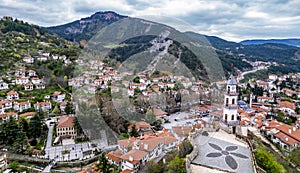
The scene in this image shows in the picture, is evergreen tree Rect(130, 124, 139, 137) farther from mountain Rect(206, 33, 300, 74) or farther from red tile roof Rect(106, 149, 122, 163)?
mountain Rect(206, 33, 300, 74)

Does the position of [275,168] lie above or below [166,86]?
below

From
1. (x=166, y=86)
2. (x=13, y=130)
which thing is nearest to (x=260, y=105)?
(x=166, y=86)

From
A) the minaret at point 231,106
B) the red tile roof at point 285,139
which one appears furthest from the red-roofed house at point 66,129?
the red tile roof at point 285,139

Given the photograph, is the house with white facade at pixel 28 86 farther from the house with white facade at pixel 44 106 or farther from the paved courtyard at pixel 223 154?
the paved courtyard at pixel 223 154

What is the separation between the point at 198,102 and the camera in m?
19.3

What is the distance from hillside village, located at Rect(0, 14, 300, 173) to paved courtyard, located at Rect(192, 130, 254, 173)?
0.04 meters

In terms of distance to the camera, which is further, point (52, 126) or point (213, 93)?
point (213, 93)

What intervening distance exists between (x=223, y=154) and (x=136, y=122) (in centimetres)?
809

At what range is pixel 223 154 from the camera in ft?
17.8

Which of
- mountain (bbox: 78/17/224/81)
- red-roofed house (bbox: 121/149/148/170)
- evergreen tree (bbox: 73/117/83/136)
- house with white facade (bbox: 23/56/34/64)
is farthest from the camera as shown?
house with white facade (bbox: 23/56/34/64)

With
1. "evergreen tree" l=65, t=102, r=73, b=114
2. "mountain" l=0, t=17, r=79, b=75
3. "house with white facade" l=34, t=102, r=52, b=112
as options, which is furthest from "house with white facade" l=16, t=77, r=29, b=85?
"evergreen tree" l=65, t=102, r=73, b=114

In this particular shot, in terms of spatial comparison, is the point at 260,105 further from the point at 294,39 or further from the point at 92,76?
the point at 294,39

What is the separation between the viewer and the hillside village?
7.80m

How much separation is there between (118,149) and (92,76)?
11.0 metres
